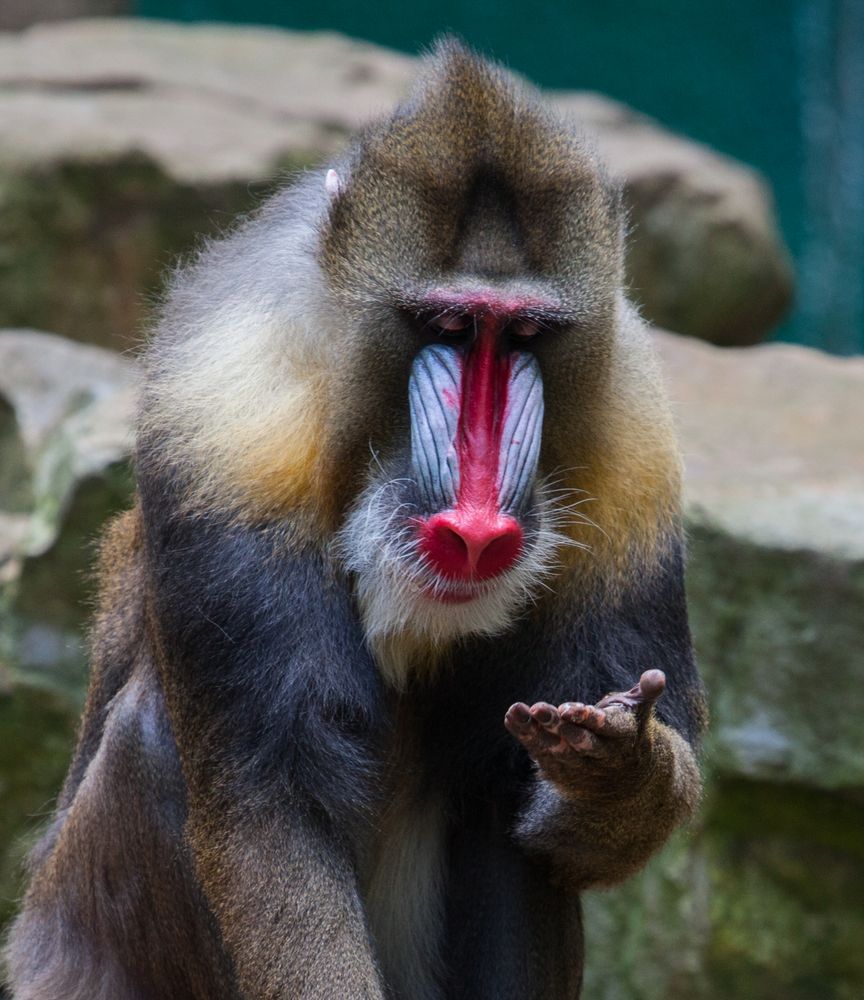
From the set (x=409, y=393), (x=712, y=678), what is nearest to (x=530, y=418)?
(x=409, y=393)

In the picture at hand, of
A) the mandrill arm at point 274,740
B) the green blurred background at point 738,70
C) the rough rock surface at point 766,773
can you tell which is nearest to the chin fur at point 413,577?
the mandrill arm at point 274,740

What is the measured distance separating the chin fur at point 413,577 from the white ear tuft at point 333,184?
0.61m

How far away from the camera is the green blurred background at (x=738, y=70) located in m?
11.3

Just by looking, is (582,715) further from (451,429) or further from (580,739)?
(451,429)

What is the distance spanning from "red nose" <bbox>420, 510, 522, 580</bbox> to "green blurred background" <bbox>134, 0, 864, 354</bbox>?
858 centimetres

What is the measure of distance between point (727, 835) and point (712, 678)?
0.51 m

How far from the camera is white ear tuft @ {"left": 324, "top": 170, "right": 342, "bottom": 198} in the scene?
3375mm

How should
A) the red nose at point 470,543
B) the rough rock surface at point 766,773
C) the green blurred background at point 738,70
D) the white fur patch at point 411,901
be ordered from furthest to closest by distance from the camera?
the green blurred background at point 738,70
the rough rock surface at point 766,773
the white fur patch at point 411,901
the red nose at point 470,543

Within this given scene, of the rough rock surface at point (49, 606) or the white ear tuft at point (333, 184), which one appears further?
the rough rock surface at point (49, 606)

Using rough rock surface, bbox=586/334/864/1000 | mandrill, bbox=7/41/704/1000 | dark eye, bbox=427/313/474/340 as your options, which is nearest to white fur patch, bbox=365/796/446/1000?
mandrill, bbox=7/41/704/1000

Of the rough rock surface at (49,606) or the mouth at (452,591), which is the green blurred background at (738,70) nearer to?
the rough rock surface at (49,606)

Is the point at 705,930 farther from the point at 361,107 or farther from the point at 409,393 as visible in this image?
the point at 361,107

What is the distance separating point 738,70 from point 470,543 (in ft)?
30.1

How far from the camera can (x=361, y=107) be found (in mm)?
9633
